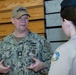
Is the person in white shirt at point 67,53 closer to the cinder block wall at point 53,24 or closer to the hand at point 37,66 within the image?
the hand at point 37,66

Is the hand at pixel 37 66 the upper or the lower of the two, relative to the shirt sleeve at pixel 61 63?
lower

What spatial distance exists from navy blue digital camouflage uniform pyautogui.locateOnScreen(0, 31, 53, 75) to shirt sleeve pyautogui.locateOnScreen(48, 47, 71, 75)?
1.18 m

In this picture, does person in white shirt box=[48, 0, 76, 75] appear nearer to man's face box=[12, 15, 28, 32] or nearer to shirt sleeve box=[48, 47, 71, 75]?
shirt sleeve box=[48, 47, 71, 75]

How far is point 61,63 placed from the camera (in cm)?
113

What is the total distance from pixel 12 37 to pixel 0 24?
76cm

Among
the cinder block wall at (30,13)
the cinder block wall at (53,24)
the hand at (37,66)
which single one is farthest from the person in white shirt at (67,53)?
the cinder block wall at (30,13)

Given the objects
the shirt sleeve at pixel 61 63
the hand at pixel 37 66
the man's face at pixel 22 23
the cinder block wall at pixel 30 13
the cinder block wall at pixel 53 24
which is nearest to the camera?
the shirt sleeve at pixel 61 63

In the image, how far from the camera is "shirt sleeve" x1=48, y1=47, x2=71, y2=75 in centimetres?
112

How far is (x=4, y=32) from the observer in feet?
10.4

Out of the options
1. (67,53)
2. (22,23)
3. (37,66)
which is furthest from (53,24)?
(67,53)

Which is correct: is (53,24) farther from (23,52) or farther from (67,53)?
(67,53)

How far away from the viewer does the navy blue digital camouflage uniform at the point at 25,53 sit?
2.34 meters

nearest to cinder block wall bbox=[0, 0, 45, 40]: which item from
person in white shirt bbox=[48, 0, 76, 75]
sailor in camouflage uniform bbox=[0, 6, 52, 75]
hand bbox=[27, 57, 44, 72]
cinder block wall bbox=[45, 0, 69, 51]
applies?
cinder block wall bbox=[45, 0, 69, 51]

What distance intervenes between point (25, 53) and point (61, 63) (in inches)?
50.3
